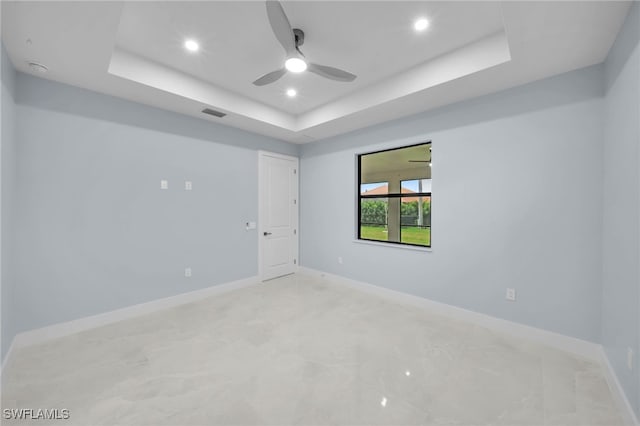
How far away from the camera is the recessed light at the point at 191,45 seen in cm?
236

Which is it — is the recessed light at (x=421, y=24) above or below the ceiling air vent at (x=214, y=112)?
above

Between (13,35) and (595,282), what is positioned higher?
(13,35)

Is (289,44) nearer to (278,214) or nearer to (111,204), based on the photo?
(111,204)

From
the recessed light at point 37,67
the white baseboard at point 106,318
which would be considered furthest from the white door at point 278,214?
the recessed light at point 37,67

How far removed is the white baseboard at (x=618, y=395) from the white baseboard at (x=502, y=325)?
0.51ft

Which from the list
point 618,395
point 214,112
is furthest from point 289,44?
point 618,395

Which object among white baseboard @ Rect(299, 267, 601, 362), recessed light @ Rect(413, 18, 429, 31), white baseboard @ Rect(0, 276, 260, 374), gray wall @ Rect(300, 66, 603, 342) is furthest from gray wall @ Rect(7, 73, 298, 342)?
recessed light @ Rect(413, 18, 429, 31)

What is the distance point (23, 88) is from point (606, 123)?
523 centimetres

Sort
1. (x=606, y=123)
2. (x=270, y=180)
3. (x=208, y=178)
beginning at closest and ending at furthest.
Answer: (x=606, y=123) < (x=208, y=178) < (x=270, y=180)

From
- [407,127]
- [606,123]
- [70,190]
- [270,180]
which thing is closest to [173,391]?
[70,190]

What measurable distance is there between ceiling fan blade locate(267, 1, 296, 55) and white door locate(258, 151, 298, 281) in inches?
102

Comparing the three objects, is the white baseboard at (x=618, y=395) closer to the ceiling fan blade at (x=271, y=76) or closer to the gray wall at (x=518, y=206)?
the gray wall at (x=518, y=206)

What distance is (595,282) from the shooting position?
224 centimetres

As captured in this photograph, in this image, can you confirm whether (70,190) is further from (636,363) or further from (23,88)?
(636,363)
